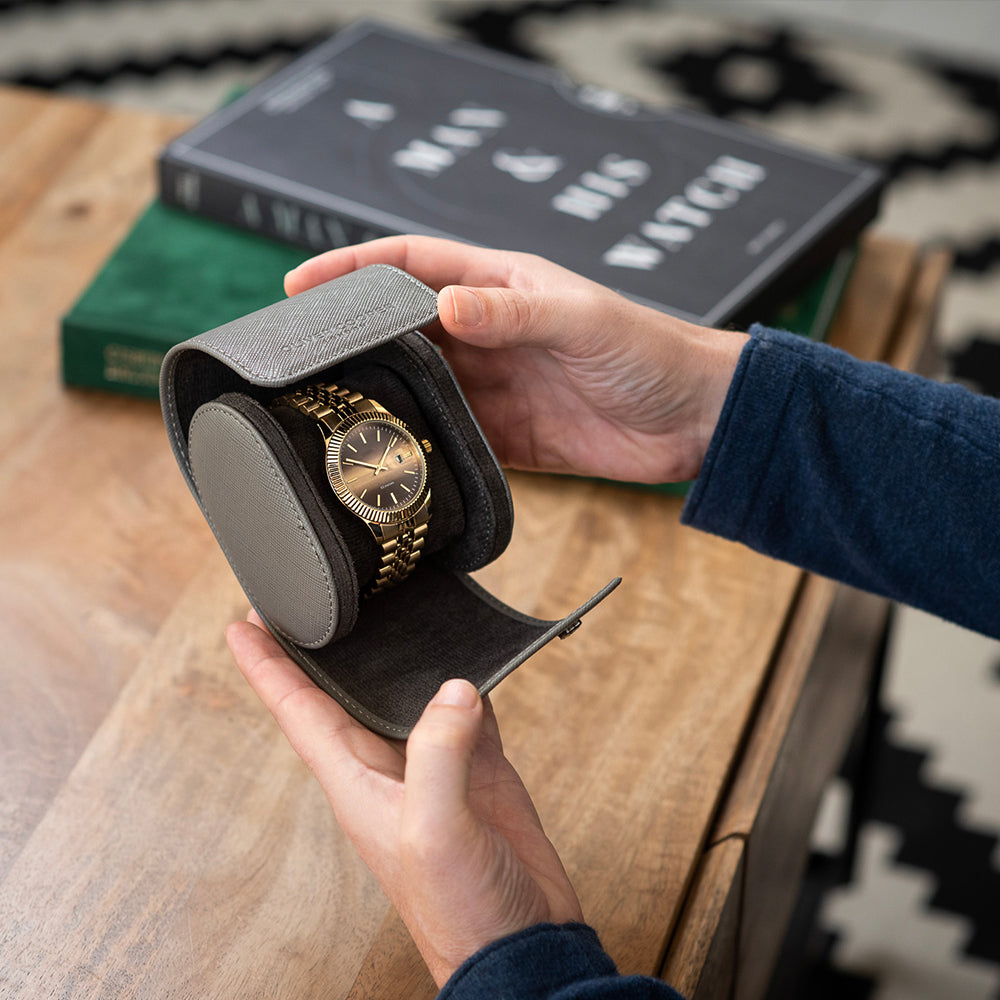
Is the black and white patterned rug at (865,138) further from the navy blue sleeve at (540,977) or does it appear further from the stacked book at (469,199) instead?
the navy blue sleeve at (540,977)

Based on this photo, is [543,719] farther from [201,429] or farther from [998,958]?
[998,958]

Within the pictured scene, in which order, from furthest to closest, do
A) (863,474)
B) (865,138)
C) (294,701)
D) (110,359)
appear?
(865,138)
(110,359)
(863,474)
(294,701)

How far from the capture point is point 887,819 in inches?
56.3

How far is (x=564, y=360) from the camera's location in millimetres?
806

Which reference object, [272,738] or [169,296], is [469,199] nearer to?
[169,296]

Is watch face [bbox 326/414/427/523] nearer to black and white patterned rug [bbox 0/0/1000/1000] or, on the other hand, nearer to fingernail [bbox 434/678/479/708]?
fingernail [bbox 434/678/479/708]

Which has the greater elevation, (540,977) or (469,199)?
(469,199)

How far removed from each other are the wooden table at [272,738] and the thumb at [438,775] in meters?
0.14

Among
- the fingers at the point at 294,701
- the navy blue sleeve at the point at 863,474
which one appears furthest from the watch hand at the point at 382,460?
the navy blue sleeve at the point at 863,474

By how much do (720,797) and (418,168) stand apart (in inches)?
24.8

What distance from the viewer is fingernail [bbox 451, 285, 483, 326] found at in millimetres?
686

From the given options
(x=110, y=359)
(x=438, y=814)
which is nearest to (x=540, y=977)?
(x=438, y=814)

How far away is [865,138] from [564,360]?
1.79 metres

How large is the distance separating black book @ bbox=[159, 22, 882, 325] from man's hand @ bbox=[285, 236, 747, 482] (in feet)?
0.39
